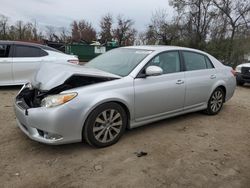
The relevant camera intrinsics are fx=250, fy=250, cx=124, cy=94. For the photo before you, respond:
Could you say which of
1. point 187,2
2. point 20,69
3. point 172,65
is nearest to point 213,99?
point 172,65

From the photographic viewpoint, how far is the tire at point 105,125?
11.2 feet

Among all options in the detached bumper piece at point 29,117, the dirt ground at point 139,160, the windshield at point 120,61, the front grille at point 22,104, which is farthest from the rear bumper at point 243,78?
the front grille at point 22,104

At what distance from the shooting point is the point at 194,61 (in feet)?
16.3

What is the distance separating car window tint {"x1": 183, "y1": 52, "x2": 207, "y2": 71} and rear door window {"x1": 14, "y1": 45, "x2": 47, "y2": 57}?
179 inches

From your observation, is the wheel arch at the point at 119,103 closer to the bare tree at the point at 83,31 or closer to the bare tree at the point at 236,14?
the bare tree at the point at 236,14

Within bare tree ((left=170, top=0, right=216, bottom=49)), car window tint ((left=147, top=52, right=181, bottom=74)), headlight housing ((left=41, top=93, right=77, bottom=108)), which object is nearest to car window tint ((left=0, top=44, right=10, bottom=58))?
headlight housing ((left=41, top=93, right=77, bottom=108))

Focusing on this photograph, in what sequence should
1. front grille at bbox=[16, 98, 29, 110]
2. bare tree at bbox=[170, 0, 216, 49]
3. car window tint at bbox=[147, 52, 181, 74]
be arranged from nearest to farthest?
1. front grille at bbox=[16, 98, 29, 110]
2. car window tint at bbox=[147, 52, 181, 74]
3. bare tree at bbox=[170, 0, 216, 49]

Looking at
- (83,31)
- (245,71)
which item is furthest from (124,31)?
(245,71)

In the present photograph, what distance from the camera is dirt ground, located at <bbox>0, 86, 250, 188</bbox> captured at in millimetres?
2883

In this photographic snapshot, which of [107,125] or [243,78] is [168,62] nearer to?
[107,125]

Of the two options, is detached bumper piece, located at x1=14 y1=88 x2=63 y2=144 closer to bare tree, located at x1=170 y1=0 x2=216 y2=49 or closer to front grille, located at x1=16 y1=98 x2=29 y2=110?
front grille, located at x1=16 y1=98 x2=29 y2=110

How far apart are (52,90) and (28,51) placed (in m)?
4.50

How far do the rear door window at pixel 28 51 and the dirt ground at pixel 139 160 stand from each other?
3.11m

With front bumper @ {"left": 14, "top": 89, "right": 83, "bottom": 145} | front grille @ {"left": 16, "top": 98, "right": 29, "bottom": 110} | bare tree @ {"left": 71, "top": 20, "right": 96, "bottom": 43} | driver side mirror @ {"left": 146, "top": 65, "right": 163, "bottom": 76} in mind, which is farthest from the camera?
bare tree @ {"left": 71, "top": 20, "right": 96, "bottom": 43}
